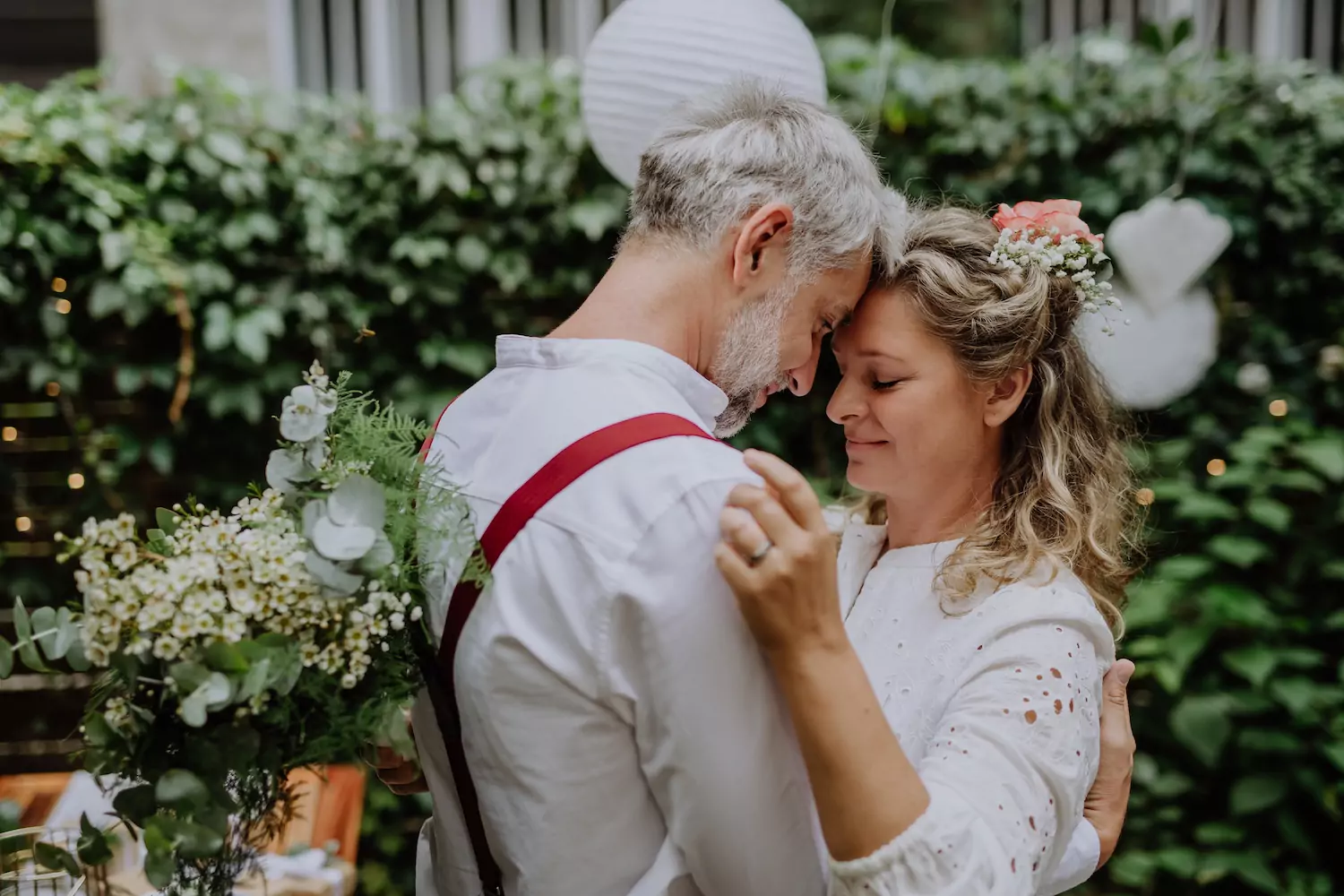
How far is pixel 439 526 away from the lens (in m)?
1.16

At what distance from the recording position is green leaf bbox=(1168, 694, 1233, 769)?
11.2 feet

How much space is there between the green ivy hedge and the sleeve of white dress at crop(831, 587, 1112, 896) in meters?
2.17

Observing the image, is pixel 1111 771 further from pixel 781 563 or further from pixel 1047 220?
pixel 781 563

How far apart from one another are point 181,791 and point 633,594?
1.52 ft

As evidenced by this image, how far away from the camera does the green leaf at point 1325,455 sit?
11.1 ft

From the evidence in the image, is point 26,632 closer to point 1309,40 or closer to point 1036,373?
point 1036,373

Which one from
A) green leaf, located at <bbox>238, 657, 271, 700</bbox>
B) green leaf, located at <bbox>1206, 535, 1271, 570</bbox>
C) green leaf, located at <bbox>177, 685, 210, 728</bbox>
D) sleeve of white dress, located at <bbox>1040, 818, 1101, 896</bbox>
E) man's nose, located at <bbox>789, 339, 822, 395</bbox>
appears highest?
man's nose, located at <bbox>789, 339, 822, 395</bbox>

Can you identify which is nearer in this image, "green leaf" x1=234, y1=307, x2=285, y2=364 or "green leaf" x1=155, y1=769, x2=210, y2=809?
"green leaf" x1=155, y1=769, x2=210, y2=809

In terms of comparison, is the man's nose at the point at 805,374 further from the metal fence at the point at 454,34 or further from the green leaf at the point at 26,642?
the metal fence at the point at 454,34

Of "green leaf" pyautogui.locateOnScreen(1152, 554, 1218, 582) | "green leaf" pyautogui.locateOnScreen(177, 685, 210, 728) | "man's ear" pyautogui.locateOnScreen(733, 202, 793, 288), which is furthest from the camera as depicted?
"green leaf" pyautogui.locateOnScreen(1152, 554, 1218, 582)

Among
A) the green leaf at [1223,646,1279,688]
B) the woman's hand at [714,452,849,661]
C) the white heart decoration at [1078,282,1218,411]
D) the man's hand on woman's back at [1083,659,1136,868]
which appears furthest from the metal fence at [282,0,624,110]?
the woman's hand at [714,452,849,661]

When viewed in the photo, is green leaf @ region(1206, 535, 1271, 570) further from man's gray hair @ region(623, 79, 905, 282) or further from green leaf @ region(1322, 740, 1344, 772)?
man's gray hair @ region(623, 79, 905, 282)

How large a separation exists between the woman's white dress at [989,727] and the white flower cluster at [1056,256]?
45 centimetres

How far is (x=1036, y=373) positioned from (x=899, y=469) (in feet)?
0.95
